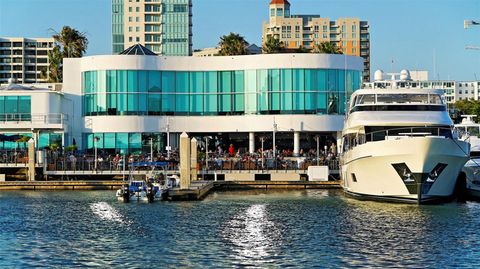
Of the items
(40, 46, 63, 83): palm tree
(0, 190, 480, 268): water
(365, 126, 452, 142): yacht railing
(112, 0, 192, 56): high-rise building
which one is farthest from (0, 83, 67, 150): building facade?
(112, 0, 192, 56): high-rise building

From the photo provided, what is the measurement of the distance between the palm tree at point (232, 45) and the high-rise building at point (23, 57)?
83.5m

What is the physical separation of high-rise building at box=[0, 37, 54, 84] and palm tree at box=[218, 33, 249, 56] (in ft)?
274

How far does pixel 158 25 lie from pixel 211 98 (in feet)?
297

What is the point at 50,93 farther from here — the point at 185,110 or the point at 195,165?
the point at 195,165

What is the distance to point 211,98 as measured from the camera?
79938 mm

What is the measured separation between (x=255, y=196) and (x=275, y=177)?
28.6 feet

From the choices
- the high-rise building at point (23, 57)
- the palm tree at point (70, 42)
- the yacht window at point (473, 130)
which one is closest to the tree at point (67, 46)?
the palm tree at point (70, 42)

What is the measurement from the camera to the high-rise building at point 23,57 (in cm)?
18800

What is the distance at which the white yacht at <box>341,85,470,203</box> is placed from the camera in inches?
1833

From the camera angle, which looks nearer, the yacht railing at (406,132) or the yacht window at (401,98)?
the yacht railing at (406,132)

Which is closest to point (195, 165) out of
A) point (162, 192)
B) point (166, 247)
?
point (162, 192)

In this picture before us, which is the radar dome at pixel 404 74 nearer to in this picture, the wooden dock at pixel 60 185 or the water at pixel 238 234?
the water at pixel 238 234

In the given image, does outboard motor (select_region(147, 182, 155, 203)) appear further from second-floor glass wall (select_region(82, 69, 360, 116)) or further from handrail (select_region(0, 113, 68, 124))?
handrail (select_region(0, 113, 68, 124))

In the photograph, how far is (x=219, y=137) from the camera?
81.5 meters
